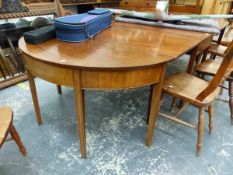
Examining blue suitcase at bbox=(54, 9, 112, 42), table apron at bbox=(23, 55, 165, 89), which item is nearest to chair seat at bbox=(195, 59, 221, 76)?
table apron at bbox=(23, 55, 165, 89)

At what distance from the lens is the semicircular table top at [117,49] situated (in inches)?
38.2

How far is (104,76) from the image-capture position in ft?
3.25

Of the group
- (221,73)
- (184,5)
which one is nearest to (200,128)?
(221,73)

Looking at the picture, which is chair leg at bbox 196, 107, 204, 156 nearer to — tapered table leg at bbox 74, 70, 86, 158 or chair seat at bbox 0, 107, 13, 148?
tapered table leg at bbox 74, 70, 86, 158

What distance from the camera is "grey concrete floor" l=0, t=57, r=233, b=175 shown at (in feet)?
4.24

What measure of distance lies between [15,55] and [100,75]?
5.48 feet

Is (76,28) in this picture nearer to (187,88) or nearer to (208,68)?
(187,88)

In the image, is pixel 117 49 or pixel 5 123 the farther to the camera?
pixel 117 49

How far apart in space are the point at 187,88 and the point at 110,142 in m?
0.72

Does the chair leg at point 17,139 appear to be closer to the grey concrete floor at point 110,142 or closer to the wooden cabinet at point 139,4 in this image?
the grey concrete floor at point 110,142

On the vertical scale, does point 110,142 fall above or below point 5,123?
below

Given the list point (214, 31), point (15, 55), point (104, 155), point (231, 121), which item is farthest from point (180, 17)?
point (15, 55)

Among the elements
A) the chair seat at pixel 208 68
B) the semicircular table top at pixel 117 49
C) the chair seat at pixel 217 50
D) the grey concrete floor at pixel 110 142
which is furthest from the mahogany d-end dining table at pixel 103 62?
the chair seat at pixel 217 50

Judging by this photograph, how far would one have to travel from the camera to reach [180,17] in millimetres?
1660
